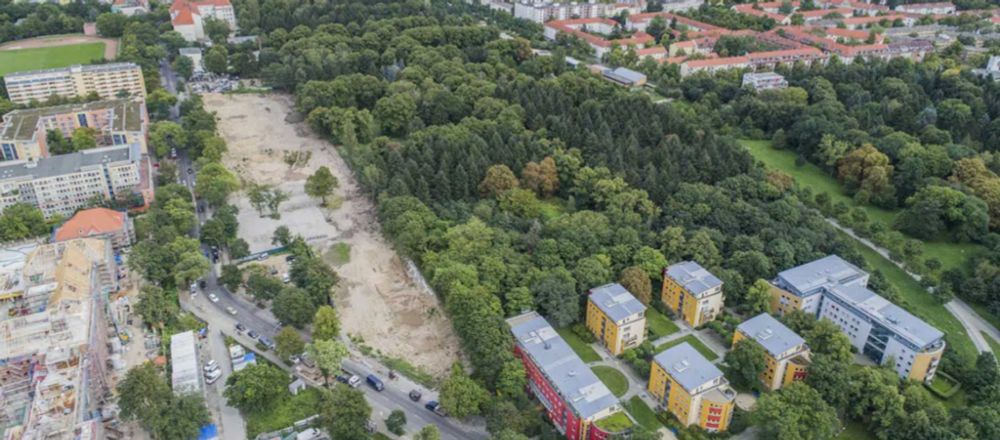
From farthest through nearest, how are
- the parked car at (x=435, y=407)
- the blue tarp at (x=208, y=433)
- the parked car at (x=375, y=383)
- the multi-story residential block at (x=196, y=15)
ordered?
the multi-story residential block at (x=196, y=15) → the parked car at (x=375, y=383) → the parked car at (x=435, y=407) → the blue tarp at (x=208, y=433)

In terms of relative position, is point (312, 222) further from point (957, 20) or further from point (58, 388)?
point (957, 20)

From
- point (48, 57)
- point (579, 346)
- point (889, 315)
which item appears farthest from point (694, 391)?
point (48, 57)

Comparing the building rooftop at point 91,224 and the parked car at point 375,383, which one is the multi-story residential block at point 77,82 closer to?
the building rooftop at point 91,224

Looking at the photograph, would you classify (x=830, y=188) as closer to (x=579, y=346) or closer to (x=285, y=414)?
(x=579, y=346)

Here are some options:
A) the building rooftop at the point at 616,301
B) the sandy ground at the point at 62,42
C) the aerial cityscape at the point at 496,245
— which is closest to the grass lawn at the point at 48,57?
the aerial cityscape at the point at 496,245

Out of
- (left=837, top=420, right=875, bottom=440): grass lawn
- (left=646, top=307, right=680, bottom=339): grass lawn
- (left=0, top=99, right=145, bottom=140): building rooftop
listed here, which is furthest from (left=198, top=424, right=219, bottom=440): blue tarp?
(left=0, top=99, right=145, bottom=140): building rooftop

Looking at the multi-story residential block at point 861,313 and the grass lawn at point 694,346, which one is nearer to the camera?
the multi-story residential block at point 861,313
